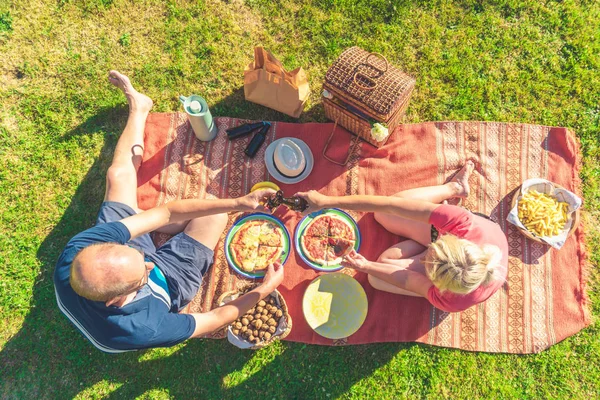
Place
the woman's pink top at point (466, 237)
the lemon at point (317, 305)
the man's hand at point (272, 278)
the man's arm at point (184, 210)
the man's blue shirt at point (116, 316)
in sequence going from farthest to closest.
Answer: the lemon at point (317, 305) < the man's hand at point (272, 278) < the man's arm at point (184, 210) < the woman's pink top at point (466, 237) < the man's blue shirt at point (116, 316)

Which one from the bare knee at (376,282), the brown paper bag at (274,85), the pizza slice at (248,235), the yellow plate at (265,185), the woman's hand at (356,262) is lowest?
the bare knee at (376,282)

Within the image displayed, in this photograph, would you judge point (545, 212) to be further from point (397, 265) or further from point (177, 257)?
point (177, 257)

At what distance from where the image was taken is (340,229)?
4.41 meters

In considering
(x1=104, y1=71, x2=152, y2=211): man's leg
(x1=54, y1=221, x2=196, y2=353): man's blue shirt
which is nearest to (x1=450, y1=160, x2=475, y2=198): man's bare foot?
(x1=54, y1=221, x2=196, y2=353): man's blue shirt

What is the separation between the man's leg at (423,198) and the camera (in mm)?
4168

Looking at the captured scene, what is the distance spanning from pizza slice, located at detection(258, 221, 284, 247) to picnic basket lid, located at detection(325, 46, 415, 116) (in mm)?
1636

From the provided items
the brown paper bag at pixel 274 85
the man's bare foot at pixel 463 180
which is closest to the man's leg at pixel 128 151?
the brown paper bag at pixel 274 85

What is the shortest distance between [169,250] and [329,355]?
2.06 m

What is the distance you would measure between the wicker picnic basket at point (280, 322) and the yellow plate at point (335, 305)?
0.23 m

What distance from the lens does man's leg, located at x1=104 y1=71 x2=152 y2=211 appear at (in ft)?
13.7

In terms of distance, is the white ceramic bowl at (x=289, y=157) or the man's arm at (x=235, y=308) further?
the white ceramic bowl at (x=289, y=157)

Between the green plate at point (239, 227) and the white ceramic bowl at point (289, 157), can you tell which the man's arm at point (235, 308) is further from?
the white ceramic bowl at point (289, 157)

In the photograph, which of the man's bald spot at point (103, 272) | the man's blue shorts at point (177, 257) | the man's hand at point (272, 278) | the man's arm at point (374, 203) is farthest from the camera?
the man's hand at point (272, 278)

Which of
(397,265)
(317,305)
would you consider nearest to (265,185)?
(317,305)
